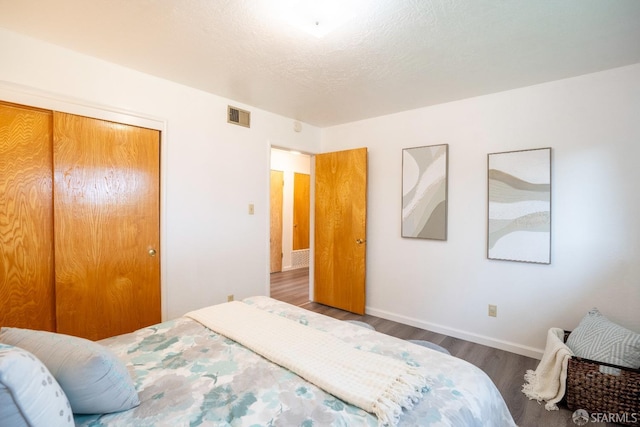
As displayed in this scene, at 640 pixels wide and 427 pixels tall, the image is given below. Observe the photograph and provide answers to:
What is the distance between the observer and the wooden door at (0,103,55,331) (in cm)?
191

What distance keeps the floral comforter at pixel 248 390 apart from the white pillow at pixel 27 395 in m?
0.19

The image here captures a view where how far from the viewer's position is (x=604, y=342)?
6.28ft

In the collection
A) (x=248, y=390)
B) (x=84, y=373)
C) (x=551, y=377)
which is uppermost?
(x=84, y=373)

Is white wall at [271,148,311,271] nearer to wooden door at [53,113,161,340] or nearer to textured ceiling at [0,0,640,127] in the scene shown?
textured ceiling at [0,0,640,127]

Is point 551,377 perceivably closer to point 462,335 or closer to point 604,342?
point 604,342

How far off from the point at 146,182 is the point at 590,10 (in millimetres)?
3249

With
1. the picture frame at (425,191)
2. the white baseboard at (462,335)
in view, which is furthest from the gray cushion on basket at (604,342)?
the picture frame at (425,191)

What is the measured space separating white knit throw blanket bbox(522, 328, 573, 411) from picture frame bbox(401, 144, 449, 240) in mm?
1262

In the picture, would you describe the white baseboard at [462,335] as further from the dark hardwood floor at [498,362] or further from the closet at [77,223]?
the closet at [77,223]

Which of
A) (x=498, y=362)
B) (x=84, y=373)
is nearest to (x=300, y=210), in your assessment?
(x=498, y=362)

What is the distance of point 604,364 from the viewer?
1.82m

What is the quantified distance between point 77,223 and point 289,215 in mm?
4081

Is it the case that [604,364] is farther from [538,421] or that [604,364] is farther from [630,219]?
[630,219]

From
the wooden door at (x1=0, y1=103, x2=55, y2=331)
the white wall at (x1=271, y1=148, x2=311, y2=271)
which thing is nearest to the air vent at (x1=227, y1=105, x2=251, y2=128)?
the wooden door at (x1=0, y1=103, x2=55, y2=331)
